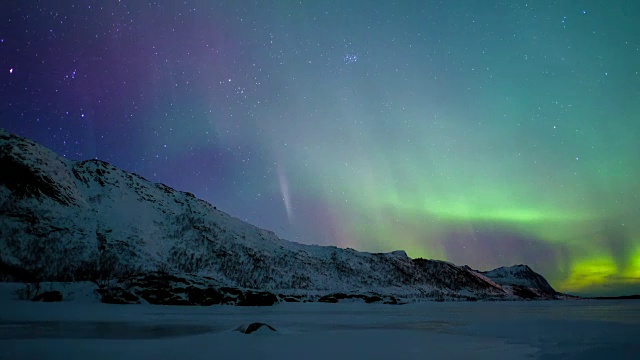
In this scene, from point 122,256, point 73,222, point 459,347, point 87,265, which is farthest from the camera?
point 73,222

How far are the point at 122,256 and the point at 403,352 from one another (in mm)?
142777

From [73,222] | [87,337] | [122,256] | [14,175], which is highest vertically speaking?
[14,175]

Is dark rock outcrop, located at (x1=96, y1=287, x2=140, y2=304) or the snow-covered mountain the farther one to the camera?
the snow-covered mountain

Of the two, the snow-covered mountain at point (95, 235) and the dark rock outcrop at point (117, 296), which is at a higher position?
the snow-covered mountain at point (95, 235)

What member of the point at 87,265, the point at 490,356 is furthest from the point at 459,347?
the point at 87,265

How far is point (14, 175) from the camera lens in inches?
5689

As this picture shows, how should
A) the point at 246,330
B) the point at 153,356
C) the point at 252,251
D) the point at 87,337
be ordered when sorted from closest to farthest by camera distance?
1. the point at 153,356
2. the point at 87,337
3. the point at 246,330
4. the point at 252,251

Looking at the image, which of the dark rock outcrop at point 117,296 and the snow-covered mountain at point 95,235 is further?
the snow-covered mountain at point 95,235

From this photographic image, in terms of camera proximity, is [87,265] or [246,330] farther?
[87,265]

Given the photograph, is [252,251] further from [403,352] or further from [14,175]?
[403,352]

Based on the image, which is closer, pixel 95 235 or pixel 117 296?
pixel 117 296

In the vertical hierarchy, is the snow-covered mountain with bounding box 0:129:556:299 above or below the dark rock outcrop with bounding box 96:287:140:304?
above

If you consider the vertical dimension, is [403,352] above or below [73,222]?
below

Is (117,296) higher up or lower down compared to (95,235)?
lower down
